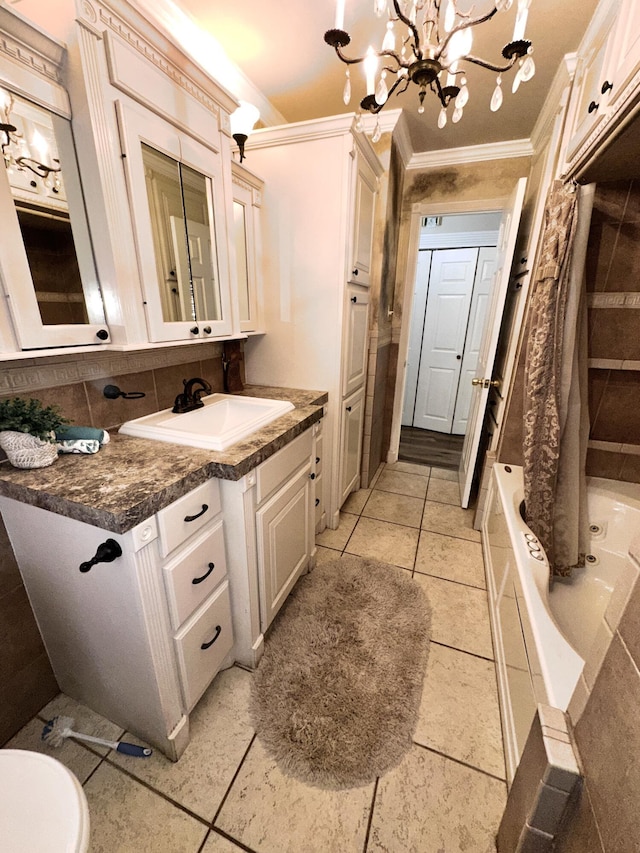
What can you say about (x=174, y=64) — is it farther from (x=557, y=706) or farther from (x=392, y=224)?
(x=557, y=706)

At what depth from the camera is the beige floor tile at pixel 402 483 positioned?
9.00 feet

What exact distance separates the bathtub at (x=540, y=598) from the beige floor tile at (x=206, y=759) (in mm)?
883

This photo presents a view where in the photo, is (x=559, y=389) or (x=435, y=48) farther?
(x=559, y=389)

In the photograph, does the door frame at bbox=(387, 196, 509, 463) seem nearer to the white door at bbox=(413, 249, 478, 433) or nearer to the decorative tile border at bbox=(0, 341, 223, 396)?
the white door at bbox=(413, 249, 478, 433)

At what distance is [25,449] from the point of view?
942 millimetres

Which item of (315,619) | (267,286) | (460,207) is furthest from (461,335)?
(315,619)

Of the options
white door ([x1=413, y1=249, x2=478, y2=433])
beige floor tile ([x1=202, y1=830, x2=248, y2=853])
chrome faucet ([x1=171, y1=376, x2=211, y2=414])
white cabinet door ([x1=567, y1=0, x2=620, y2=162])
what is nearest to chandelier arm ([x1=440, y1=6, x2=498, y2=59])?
white cabinet door ([x1=567, y1=0, x2=620, y2=162])

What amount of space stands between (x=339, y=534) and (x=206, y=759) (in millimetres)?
1276

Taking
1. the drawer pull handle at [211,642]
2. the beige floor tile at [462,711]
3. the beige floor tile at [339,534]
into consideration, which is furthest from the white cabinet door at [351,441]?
the drawer pull handle at [211,642]

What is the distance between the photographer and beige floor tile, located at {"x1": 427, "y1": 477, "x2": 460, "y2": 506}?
263 centimetres

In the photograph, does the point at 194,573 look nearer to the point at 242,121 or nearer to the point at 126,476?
the point at 126,476

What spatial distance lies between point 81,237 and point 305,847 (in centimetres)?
185

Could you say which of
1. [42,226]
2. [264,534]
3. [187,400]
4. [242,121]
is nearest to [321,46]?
[242,121]

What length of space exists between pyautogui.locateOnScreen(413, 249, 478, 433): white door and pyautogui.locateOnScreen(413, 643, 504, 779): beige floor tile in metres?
2.89
